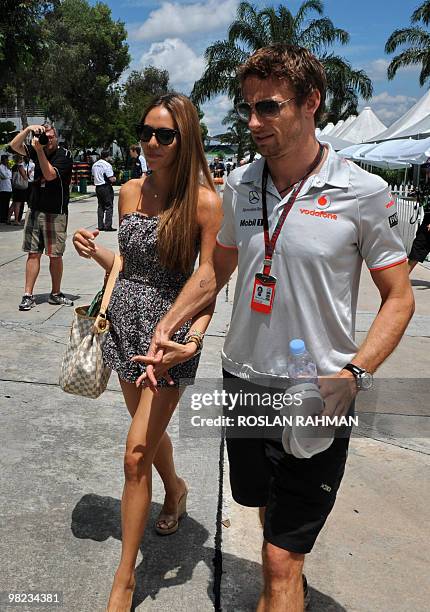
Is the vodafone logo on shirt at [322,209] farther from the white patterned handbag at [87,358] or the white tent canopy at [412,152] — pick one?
the white tent canopy at [412,152]

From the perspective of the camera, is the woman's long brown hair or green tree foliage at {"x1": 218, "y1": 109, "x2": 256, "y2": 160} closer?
the woman's long brown hair

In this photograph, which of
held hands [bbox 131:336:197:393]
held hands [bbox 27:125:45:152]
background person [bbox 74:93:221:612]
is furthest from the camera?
held hands [bbox 27:125:45:152]

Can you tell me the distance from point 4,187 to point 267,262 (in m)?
14.3

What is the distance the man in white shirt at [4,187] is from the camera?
1488 cm

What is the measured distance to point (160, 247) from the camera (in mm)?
2639

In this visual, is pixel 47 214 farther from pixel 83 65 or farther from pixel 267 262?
pixel 83 65

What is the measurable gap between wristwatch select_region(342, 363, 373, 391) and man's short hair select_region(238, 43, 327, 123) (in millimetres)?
822

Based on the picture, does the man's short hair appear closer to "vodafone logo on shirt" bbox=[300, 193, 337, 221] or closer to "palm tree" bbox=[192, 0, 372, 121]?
"vodafone logo on shirt" bbox=[300, 193, 337, 221]

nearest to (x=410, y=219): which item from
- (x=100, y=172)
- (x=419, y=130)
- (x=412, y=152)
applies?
(x=412, y=152)

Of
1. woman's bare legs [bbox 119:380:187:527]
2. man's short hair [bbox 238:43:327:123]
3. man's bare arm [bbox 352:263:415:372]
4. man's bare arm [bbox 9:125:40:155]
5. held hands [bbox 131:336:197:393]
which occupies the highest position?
man's short hair [bbox 238:43:327:123]

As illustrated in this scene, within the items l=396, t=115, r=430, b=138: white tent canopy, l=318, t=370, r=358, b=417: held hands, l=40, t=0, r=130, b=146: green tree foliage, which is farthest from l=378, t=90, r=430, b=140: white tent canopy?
l=40, t=0, r=130, b=146: green tree foliage

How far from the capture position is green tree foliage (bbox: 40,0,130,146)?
40.6 m

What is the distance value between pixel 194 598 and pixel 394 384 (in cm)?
324

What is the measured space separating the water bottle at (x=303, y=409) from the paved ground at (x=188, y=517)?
1014 millimetres
